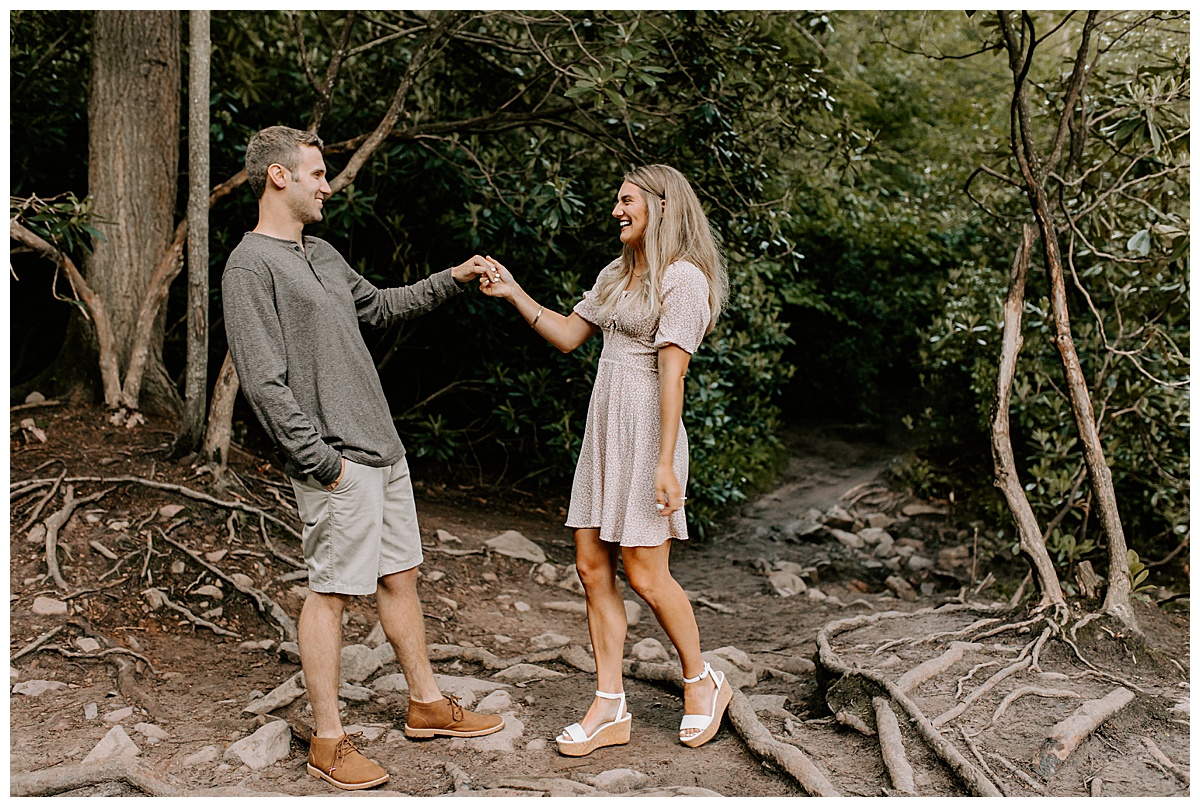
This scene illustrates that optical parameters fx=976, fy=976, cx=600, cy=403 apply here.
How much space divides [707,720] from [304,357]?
1955 millimetres

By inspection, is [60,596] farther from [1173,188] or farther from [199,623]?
[1173,188]

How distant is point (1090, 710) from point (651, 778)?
1675 millimetres

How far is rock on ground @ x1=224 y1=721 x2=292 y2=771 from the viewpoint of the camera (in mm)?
3430

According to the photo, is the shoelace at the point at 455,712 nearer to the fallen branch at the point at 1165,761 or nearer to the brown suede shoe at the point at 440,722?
the brown suede shoe at the point at 440,722

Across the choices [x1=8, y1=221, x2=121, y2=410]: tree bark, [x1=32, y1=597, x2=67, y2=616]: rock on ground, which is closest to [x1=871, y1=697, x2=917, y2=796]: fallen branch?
[x1=32, y1=597, x2=67, y2=616]: rock on ground

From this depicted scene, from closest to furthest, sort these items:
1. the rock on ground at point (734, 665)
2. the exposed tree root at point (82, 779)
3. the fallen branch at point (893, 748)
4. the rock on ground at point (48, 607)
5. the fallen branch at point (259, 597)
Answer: the exposed tree root at point (82, 779) < the fallen branch at point (893, 748) < the rock on ground at point (48, 607) < the rock on ground at point (734, 665) < the fallen branch at point (259, 597)

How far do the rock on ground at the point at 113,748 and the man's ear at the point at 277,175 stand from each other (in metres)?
2.02

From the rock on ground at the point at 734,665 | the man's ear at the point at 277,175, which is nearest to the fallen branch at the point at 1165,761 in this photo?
the rock on ground at the point at 734,665

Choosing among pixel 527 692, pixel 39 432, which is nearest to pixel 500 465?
pixel 39 432

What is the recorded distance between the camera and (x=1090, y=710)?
3617 millimetres

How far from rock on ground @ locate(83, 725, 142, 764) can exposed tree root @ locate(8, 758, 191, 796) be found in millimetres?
154

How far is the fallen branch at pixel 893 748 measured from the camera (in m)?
3.19

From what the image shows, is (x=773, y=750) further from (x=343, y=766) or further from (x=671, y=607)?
(x=343, y=766)

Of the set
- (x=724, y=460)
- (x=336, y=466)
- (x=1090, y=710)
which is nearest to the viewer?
(x=336, y=466)
